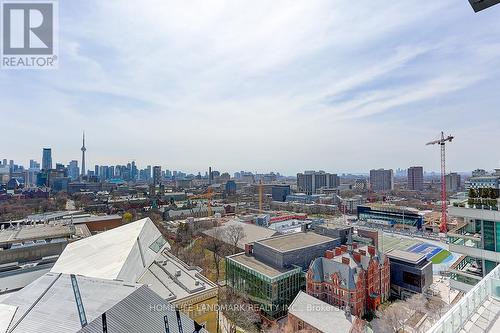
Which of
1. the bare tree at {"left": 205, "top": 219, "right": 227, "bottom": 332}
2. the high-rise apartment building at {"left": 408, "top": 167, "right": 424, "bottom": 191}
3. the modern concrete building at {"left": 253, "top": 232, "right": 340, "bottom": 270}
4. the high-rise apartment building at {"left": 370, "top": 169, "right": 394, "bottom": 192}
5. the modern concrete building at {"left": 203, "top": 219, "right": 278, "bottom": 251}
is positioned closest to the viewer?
the modern concrete building at {"left": 253, "top": 232, "right": 340, "bottom": 270}

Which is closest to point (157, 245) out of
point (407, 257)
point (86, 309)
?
point (86, 309)

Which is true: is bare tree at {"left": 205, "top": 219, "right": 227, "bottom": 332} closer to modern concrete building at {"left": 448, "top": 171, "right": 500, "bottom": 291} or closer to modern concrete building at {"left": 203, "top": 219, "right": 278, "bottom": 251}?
modern concrete building at {"left": 203, "top": 219, "right": 278, "bottom": 251}

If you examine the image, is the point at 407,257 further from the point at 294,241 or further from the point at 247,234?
the point at 247,234

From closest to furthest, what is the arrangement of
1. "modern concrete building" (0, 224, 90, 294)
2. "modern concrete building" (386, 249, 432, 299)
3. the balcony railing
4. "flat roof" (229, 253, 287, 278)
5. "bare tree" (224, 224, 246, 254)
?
the balcony railing, "modern concrete building" (0, 224, 90, 294), "flat roof" (229, 253, 287, 278), "modern concrete building" (386, 249, 432, 299), "bare tree" (224, 224, 246, 254)

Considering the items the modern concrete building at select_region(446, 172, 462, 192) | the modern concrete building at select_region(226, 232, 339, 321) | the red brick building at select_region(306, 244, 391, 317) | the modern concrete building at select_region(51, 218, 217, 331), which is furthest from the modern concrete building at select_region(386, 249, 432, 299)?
the modern concrete building at select_region(446, 172, 462, 192)

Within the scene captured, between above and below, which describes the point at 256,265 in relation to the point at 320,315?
above

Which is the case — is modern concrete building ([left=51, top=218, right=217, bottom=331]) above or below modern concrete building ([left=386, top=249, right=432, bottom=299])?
above
